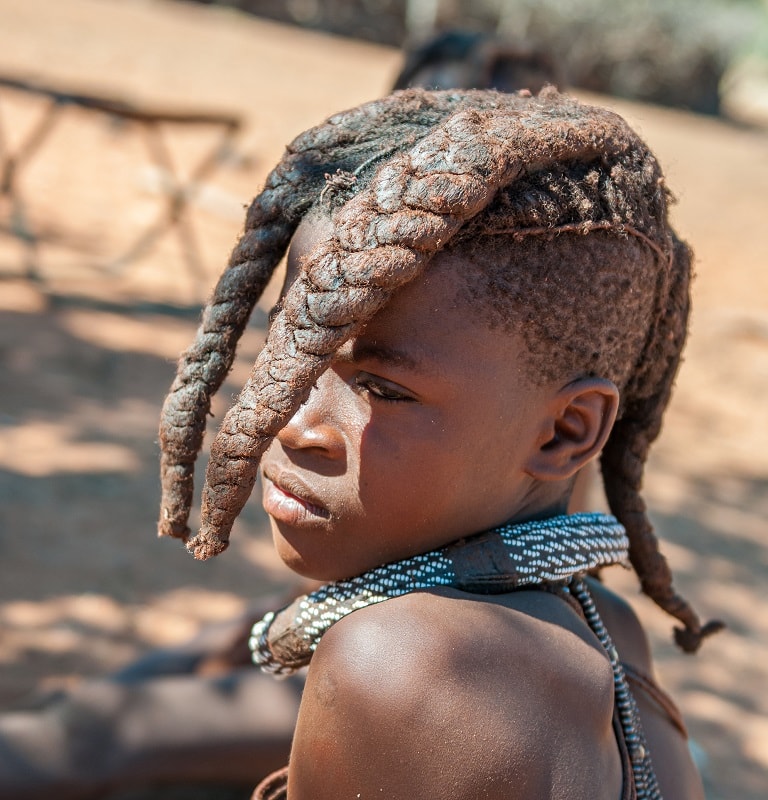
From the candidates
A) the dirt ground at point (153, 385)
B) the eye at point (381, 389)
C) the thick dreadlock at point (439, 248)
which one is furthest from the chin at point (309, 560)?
the dirt ground at point (153, 385)

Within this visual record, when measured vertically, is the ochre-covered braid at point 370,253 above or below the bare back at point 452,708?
above

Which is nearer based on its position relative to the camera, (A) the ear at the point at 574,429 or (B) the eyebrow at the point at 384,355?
(B) the eyebrow at the point at 384,355

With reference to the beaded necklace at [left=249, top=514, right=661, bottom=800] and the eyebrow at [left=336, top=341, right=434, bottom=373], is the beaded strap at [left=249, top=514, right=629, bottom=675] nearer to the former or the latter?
the beaded necklace at [left=249, top=514, right=661, bottom=800]

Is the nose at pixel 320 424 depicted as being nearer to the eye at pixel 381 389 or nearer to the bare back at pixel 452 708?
the eye at pixel 381 389

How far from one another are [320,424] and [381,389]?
11 centimetres

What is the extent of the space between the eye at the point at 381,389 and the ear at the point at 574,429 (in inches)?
9.7

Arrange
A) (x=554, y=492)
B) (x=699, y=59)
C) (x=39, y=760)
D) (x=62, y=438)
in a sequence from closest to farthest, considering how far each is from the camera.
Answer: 1. (x=554, y=492)
2. (x=39, y=760)
3. (x=62, y=438)
4. (x=699, y=59)

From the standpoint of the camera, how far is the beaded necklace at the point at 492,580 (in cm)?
155

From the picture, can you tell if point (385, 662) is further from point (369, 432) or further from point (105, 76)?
point (105, 76)

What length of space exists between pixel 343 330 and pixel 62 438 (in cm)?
393

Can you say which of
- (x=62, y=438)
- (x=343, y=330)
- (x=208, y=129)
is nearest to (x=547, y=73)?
(x=62, y=438)

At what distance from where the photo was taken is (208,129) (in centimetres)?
1099

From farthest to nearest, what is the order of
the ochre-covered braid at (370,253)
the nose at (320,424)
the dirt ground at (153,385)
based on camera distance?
the dirt ground at (153,385)
the nose at (320,424)
the ochre-covered braid at (370,253)

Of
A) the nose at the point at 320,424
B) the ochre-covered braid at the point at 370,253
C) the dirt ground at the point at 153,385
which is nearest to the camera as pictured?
the ochre-covered braid at the point at 370,253
